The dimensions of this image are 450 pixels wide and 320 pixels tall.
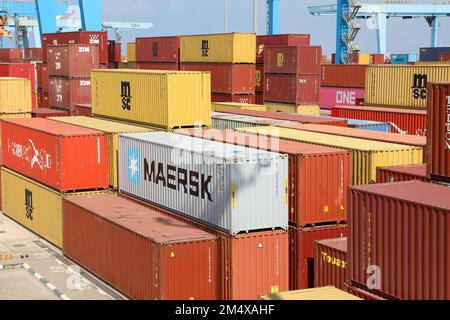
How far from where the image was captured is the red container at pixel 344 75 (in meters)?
56.0

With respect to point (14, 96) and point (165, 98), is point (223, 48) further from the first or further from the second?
point (165, 98)

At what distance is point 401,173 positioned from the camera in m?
19.1

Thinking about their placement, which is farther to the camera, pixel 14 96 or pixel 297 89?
pixel 297 89

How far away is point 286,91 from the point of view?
46375 millimetres

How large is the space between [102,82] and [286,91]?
16.1 metres

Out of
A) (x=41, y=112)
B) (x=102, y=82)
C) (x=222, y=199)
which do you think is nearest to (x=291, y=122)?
(x=102, y=82)

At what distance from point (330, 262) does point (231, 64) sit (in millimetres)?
28705

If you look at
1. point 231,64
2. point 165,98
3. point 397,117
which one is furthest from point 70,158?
point 231,64

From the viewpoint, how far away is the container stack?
153ft

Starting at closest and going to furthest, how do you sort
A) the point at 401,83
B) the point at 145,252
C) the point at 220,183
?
the point at 220,183 → the point at 145,252 → the point at 401,83

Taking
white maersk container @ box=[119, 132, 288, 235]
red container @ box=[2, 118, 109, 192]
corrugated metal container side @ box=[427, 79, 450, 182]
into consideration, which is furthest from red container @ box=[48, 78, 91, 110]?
corrugated metal container side @ box=[427, 79, 450, 182]

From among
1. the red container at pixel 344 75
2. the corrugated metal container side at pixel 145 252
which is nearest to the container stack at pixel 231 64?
the red container at pixel 344 75

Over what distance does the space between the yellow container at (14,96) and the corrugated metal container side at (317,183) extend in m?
24.6
